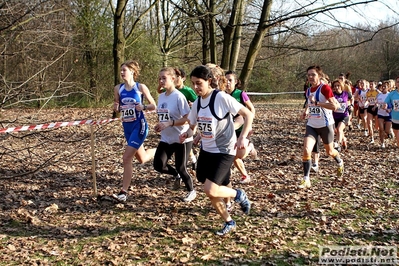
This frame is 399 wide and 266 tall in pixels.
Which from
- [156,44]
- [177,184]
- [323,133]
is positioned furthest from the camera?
[156,44]

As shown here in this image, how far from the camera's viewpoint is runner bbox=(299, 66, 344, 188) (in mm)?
6973

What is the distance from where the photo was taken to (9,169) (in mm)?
8453

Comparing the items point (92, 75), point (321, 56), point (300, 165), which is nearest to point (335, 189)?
point (300, 165)

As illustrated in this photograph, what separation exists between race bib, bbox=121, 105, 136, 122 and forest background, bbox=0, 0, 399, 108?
1091 mm

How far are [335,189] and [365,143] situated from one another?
234 inches

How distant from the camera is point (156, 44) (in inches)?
1019

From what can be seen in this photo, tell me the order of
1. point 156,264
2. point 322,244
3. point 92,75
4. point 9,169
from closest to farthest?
point 156,264, point 322,244, point 9,169, point 92,75

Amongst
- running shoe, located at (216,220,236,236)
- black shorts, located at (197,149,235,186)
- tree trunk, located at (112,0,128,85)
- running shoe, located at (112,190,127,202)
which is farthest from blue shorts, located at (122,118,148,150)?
tree trunk, located at (112,0,128,85)

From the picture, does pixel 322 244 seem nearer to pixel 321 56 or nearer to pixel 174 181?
pixel 174 181

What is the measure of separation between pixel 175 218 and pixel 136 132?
4.73 ft

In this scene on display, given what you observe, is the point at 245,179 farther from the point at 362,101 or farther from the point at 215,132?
the point at 362,101

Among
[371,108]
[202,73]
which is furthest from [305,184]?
[371,108]

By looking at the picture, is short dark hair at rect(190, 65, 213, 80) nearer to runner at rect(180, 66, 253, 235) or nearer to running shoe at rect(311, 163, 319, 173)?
runner at rect(180, 66, 253, 235)

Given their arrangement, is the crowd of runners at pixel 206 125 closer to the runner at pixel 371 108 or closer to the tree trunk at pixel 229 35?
the runner at pixel 371 108
